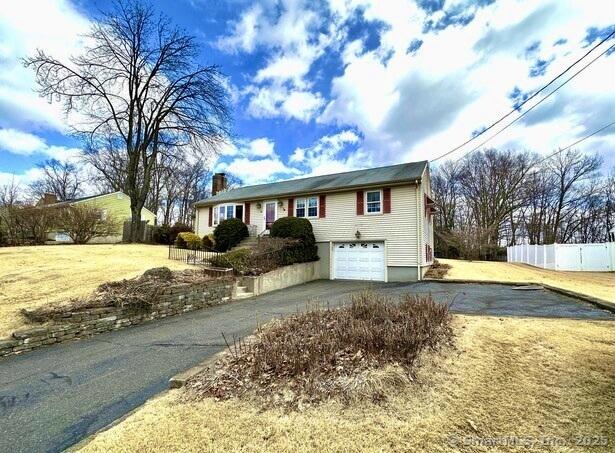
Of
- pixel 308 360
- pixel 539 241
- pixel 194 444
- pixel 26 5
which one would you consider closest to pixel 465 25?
pixel 308 360

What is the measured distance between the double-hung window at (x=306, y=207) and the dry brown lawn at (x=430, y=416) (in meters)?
14.0

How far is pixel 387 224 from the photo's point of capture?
1534 centimetres

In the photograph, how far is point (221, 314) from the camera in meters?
8.66

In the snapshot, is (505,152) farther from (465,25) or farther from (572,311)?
(572,311)

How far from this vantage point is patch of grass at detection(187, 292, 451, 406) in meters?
3.41

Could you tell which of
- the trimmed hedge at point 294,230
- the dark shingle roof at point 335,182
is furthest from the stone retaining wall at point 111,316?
the dark shingle roof at point 335,182

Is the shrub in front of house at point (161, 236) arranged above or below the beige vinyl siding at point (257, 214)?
below

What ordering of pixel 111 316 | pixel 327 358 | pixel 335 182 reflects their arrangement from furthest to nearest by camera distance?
pixel 335 182 < pixel 111 316 < pixel 327 358

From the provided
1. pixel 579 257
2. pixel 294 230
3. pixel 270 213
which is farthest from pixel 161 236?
pixel 579 257

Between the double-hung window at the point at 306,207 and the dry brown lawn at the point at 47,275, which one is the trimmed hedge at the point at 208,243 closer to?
the dry brown lawn at the point at 47,275

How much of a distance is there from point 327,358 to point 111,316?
19.7 feet

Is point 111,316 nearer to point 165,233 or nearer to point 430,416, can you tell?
point 430,416

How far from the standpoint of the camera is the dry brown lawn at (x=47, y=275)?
740 centimetres

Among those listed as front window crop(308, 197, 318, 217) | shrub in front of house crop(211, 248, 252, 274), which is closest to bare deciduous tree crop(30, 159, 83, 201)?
front window crop(308, 197, 318, 217)
